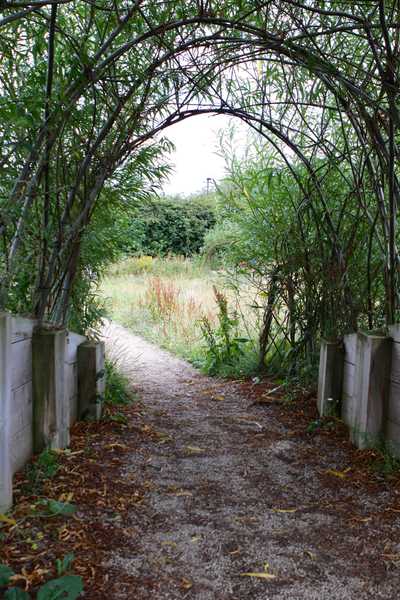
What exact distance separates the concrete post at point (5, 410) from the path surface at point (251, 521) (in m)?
0.45

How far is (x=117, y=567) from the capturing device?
5.03ft

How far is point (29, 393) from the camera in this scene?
2.19 metres

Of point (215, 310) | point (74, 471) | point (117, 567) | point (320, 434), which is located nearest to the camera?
point (117, 567)

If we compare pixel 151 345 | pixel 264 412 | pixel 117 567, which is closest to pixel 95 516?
pixel 117 567

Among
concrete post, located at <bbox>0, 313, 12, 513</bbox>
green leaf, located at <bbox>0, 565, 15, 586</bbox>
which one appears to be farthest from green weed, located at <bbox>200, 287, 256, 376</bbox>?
green leaf, located at <bbox>0, 565, 15, 586</bbox>

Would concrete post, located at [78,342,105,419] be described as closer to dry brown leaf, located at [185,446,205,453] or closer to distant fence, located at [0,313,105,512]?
distant fence, located at [0,313,105,512]

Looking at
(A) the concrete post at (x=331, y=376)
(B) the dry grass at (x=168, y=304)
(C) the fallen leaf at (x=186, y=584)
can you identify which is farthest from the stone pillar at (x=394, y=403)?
(B) the dry grass at (x=168, y=304)

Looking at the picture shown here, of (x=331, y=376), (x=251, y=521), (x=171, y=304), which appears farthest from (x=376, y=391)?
(x=171, y=304)

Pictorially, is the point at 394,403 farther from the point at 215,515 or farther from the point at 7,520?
the point at 7,520

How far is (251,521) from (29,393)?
3.45 feet

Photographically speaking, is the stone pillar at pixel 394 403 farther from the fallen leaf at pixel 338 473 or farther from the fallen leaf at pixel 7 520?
the fallen leaf at pixel 7 520

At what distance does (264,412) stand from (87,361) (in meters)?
1.26

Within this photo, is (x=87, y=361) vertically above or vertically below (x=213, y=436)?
above

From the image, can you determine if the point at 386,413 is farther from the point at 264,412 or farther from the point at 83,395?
the point at 83,395
